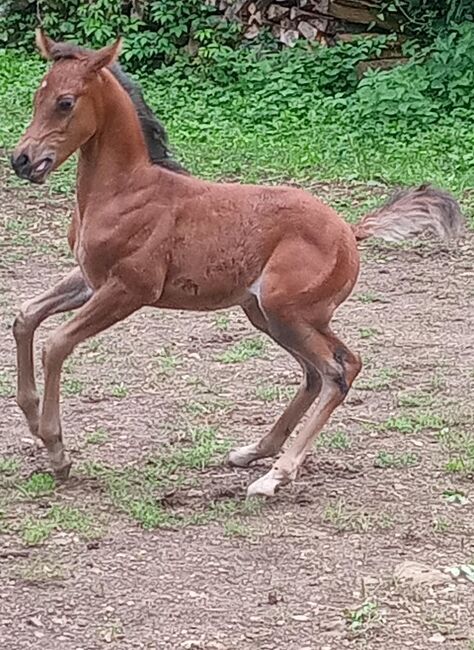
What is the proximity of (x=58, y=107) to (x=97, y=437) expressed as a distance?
159 cm

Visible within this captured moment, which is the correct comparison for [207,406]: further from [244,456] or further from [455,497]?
[455,497]

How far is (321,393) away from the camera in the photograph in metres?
5.27

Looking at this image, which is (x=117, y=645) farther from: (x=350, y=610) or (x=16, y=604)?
(x=350, y=610)

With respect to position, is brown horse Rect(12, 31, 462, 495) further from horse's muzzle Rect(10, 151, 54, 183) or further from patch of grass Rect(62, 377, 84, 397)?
patch of grass Rect(62, 377, 84, 397)

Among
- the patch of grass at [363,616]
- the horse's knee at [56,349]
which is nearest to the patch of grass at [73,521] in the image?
the horse's knee at [56,349]

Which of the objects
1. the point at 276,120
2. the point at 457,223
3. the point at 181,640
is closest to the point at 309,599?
the point at 181,640

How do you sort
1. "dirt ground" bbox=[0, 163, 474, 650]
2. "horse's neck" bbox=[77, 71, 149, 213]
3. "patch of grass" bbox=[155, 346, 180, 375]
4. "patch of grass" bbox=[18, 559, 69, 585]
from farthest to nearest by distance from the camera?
"patch of grass" bbox=[155, 346, 180, 375] → "horse's neck" bbox=[77, 71, 149, 213] → "patch of grass" bbox=[18, 559, 69, 585] → "dirt ground" bbox=[0, 163, 474, 650]

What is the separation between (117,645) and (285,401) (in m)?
2.48

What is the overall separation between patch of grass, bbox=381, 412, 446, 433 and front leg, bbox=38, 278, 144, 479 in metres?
1.49

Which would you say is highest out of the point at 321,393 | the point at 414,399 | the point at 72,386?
the point at 321,393

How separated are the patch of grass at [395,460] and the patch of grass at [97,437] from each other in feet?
3.87

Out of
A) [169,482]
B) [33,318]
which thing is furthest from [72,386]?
[169,482]

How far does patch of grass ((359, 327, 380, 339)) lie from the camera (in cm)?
737

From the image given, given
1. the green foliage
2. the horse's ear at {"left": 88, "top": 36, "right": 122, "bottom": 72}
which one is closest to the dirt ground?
the horse's ear at {"left": 88, "top": 36, "right": 122, "bottom": 72}
